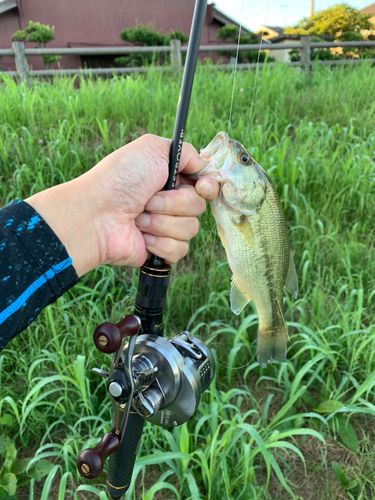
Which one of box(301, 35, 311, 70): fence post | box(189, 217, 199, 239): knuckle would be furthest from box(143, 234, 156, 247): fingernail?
box(301, 35, 311, 70): fence post

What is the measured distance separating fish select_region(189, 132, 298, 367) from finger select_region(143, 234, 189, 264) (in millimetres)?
141

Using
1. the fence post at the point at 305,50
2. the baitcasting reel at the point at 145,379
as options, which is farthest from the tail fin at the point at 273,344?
the fence post at the point at 305,50

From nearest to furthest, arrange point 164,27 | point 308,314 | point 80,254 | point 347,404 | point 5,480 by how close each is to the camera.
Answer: point 80,254 → point 5,480 → point 347,404 → point 308,314 → point 164,27

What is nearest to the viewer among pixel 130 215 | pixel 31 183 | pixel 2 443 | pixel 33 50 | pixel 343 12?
pixel 130 215

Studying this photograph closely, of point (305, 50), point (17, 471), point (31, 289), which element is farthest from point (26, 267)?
point (305, 50)

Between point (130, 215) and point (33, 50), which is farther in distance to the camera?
point (33, 50)

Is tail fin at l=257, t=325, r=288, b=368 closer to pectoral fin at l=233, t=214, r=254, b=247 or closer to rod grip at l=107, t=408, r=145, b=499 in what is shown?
pectoral fin at l=233, t=214, r=254, b=247

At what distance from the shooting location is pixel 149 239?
1.12 m

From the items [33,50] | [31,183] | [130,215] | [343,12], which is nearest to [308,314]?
[130,215]

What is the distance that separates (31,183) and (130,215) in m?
1.93

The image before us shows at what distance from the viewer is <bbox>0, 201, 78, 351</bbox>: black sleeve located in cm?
80

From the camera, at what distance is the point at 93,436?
1.68 meters

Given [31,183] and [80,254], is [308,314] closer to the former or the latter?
[80,254]

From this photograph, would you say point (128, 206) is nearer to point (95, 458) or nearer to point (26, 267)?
point (26, 267)
